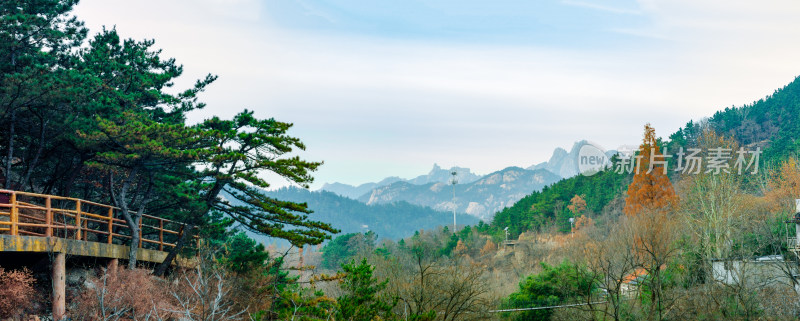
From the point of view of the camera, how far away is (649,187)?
144 ft

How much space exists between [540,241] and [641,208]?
69.3 ft

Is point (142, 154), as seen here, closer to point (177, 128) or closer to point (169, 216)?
point (177, 128)

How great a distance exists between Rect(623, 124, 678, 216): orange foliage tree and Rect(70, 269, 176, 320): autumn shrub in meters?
32.9

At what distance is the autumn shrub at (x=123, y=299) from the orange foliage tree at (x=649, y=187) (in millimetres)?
32866

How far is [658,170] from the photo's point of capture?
44.7 m

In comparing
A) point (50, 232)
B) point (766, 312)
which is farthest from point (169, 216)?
point (766, 312)

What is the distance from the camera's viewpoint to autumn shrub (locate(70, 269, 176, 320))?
1591cm

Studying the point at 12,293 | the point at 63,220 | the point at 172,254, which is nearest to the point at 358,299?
the point at 172,254

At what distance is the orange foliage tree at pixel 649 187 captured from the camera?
43.2 meters

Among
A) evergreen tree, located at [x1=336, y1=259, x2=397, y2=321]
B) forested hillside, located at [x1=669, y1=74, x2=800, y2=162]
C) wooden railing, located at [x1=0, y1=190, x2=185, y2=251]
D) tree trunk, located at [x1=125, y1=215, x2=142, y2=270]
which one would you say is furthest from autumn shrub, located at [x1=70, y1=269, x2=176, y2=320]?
forested hillside, located at [x1=669, y1=74, x2=800, y2=162]

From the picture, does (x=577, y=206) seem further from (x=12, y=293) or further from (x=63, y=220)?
(x=12, y=293)

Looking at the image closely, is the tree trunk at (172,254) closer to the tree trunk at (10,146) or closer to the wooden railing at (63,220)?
the wooden railing at (63,220)

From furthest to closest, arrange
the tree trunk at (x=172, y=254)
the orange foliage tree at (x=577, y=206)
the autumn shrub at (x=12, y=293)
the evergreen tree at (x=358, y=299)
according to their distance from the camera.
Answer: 1. the orange foliage tree at (x=577, y=206)
2. the tree trunk at (x=172, y=254)
3. the evergreen tree at (x=358, y=299)
4. the autumn shrub at (x=12, y=293)

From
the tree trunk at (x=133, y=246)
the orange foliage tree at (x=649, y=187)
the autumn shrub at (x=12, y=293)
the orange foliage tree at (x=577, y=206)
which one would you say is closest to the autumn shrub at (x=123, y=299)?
the tree trunk at (x=133, y=246)
